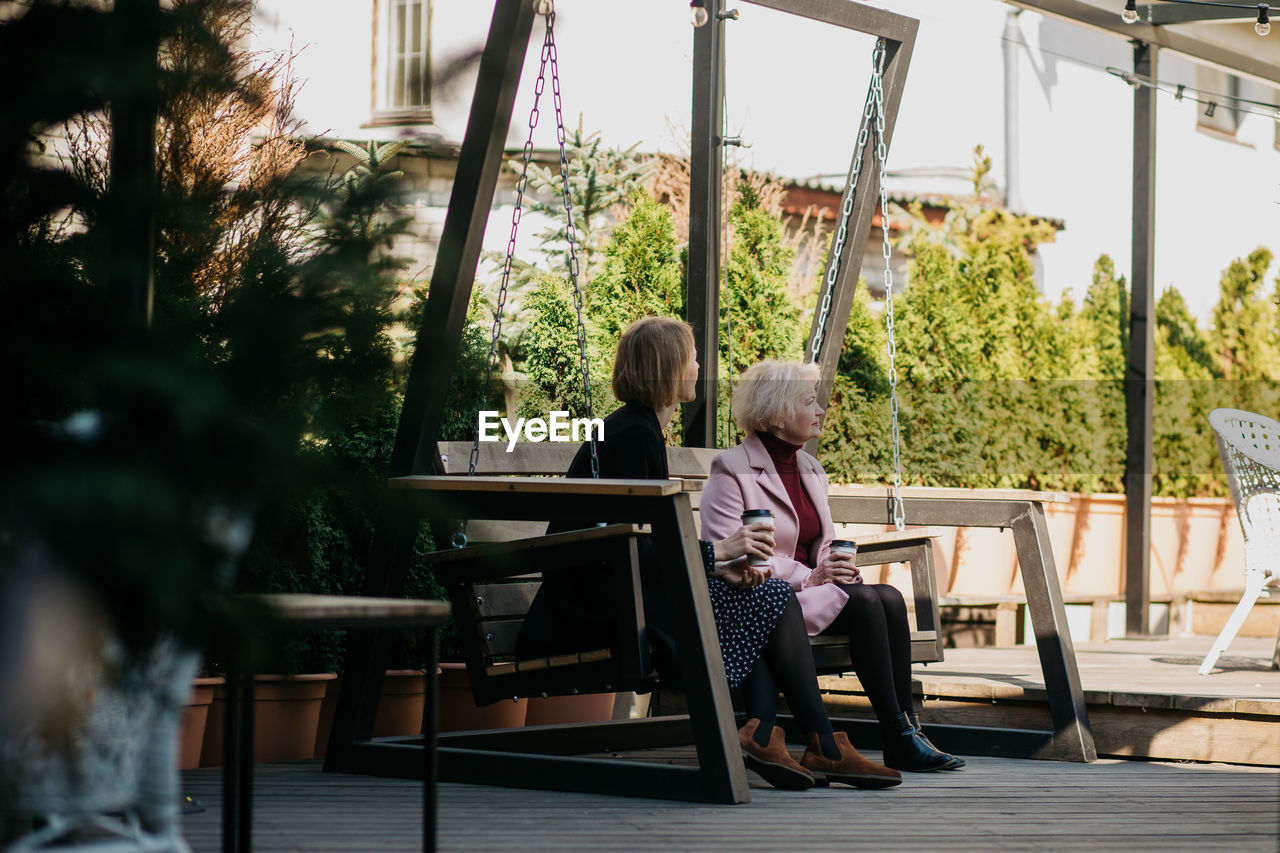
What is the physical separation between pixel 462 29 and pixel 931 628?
102 inches

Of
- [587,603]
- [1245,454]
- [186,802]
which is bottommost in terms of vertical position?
[186,802]

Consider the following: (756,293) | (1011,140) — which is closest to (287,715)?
(756,293)

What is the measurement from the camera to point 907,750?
3.22 meters

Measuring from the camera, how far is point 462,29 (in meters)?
1.29

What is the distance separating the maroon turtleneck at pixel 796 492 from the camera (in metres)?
3.37

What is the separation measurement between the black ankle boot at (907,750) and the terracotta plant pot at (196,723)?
58.2 inches

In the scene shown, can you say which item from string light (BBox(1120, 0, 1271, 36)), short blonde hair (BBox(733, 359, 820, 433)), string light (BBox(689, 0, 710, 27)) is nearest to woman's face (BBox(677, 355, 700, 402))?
short blonde hair (BBox(733, 359, 820, 433))

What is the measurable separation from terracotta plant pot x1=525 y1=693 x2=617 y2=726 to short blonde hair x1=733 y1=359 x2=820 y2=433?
0.98m

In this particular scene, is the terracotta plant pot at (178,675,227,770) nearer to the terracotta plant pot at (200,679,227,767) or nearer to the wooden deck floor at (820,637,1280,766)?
the terracotta plant pot at (200,679,227,767)

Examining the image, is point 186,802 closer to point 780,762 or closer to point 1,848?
point 780,762

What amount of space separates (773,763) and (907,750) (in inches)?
16.5

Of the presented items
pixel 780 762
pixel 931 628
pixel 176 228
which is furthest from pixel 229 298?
pixel 931 628

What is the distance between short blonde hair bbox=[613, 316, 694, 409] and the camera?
126 inches

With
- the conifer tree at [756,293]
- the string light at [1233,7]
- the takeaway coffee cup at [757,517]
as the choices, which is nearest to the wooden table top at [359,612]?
the takeaway coffee cup at [757,517]
